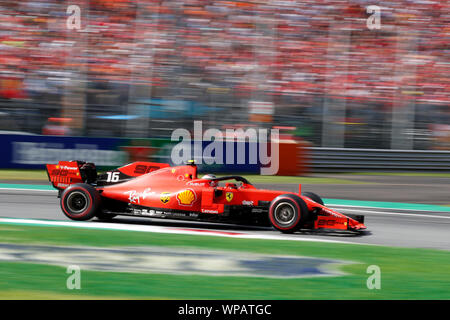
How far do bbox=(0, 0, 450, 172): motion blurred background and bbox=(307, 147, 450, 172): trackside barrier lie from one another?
286 mm

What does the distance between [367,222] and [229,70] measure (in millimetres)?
9739

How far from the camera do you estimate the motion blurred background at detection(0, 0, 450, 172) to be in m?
16.7

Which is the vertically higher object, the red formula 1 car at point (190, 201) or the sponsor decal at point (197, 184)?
the sponsor decal at point (197, 184)

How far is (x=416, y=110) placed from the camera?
18.8 metres

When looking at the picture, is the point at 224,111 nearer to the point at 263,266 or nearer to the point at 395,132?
the point at 395,132

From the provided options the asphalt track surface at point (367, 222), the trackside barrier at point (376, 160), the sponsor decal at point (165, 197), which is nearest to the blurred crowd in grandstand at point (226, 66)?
the trackside barrier at point (376, 160)

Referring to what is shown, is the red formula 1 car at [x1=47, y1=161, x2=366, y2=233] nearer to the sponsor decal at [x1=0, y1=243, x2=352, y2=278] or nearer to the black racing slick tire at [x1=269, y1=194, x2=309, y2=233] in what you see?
the black racing slick tire at [x1=269, y1=194, x2=309, y2=233]

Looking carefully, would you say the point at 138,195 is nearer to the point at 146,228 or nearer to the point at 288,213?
the point at 146,228

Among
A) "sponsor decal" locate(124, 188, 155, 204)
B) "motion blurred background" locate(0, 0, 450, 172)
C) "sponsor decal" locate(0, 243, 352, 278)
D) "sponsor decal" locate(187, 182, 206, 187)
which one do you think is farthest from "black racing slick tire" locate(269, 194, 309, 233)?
"motion blurred background" locate(0, 0, 450, 172)

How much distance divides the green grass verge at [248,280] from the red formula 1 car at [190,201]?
2.40 feet

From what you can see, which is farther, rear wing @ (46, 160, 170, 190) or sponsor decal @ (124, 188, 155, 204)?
rear wing @ (46, 160, 170, 190)

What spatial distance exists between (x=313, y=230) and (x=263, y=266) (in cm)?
218

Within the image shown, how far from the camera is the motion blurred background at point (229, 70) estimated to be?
16734 mm

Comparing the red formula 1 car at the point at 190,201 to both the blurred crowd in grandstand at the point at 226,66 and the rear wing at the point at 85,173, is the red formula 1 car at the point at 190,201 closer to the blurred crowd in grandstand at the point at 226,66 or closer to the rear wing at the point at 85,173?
the rear wing at the point at 85,173
